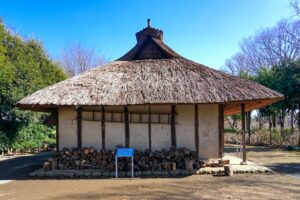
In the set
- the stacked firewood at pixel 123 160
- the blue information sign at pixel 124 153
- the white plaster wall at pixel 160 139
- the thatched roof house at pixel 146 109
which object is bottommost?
the stacked firewood at pixel 123 160

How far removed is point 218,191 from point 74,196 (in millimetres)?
3450

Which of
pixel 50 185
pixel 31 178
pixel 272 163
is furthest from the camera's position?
pixel 272 163

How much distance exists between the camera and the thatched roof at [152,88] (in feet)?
40.9

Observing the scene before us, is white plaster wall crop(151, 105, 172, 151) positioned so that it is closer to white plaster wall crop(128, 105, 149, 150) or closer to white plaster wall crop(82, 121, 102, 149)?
white plaster wall crop(128, 105, 149, 150)

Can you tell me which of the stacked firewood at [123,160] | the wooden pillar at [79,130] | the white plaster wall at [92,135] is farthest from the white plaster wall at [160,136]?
the wooden pillar at [79,130]

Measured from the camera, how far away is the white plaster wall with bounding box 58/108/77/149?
13500mm

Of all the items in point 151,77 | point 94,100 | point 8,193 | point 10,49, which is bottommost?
point 8,193

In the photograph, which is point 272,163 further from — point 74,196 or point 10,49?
point 10,49

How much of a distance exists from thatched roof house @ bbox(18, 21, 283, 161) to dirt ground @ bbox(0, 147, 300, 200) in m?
2.31

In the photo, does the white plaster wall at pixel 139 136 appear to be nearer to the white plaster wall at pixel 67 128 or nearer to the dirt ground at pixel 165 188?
the white plaster wall at pixel 67 128

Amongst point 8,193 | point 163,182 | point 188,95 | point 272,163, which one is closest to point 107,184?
point 163,182

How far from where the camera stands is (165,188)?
9.53 metres

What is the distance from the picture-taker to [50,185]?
10.4m

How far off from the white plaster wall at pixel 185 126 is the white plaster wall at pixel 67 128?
3.76 meters
